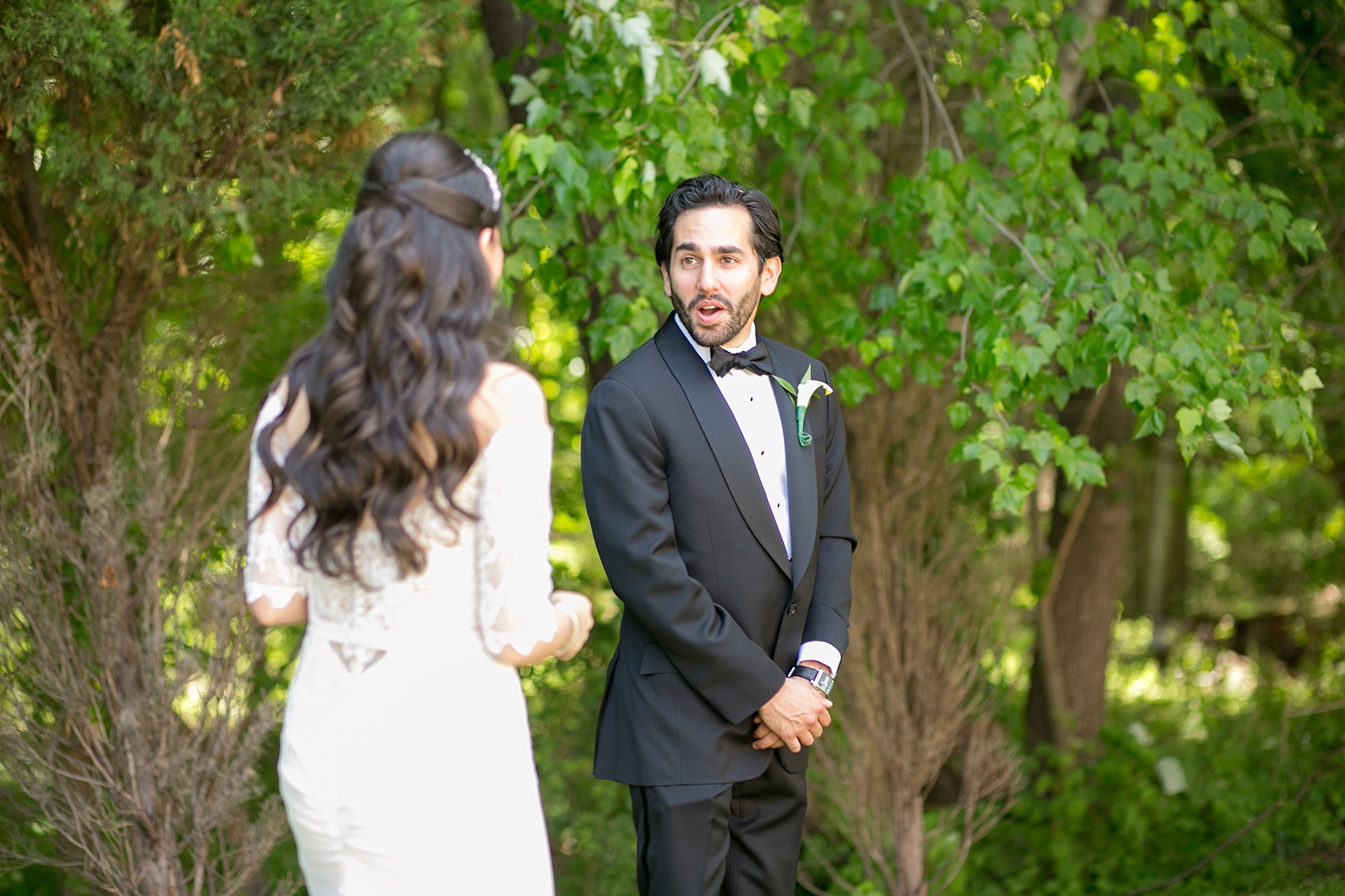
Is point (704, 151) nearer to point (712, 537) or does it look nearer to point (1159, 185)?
point (712, 537)

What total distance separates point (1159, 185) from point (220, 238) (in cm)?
313

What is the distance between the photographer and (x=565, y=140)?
325cm

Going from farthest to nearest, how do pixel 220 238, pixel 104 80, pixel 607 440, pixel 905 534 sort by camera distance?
→ pixel 905 534, pixel 220 238, pixel 104 80, pixel 607 440

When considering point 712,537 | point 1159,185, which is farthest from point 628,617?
point 1159,185

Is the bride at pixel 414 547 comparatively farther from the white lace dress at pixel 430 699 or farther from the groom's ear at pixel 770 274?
the groom's ear at pixel 770 274

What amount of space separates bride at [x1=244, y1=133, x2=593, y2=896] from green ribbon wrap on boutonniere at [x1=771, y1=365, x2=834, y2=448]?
1.08m

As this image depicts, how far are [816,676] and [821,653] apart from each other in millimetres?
58

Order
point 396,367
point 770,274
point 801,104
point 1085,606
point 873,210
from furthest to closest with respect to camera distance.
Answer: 1. point 1085,606
2. point 873,210
3. point 801,104
4. point 770,274
5. point 396,367

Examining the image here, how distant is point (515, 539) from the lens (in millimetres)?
1657

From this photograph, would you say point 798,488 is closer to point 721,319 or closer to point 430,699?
point 721,319

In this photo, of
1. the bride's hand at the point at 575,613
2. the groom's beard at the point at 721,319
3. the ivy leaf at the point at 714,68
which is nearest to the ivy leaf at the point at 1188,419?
the groom's beard at the point at 721,319

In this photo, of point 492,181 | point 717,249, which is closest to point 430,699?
point 492,181

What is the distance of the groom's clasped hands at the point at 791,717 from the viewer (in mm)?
2557

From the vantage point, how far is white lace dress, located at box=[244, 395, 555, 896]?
5.48ft
